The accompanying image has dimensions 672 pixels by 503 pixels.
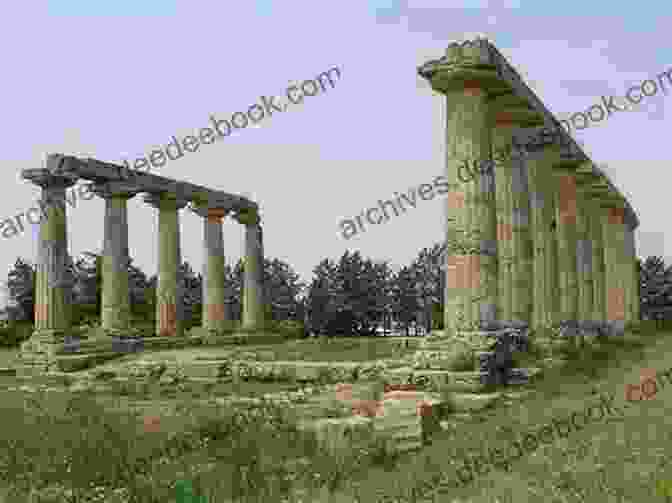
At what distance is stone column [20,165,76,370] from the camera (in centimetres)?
2839

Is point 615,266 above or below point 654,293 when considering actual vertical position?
above

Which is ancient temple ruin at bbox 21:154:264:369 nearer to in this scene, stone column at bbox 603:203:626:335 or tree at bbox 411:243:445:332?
stone column at bbox 603:203:626:335

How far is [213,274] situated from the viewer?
127 feet

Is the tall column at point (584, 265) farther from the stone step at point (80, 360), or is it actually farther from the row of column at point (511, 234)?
the stone step at point (80, 360)

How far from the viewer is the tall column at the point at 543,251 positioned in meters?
25.3

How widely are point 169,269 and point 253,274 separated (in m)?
7.44

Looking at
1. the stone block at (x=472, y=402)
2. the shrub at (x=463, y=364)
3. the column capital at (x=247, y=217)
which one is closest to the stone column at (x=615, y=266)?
the column capital at (x=247, y=217)

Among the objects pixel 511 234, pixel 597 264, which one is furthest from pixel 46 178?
pixel 597 264

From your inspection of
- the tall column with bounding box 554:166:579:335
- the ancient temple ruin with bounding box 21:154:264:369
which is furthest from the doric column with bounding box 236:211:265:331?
the tall column with bounding box 554:166:579:335

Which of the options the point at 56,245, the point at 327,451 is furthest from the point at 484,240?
the point at 56,245

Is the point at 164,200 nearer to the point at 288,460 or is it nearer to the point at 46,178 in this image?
the point at 46,178

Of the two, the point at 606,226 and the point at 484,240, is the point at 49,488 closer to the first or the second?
the point at 484,240

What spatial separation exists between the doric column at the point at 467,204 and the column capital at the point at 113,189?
17.4m

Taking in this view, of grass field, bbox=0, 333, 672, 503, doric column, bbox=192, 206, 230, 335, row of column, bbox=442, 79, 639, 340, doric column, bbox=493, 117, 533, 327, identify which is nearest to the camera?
grass field, bbox=0, 333, 672, 503
